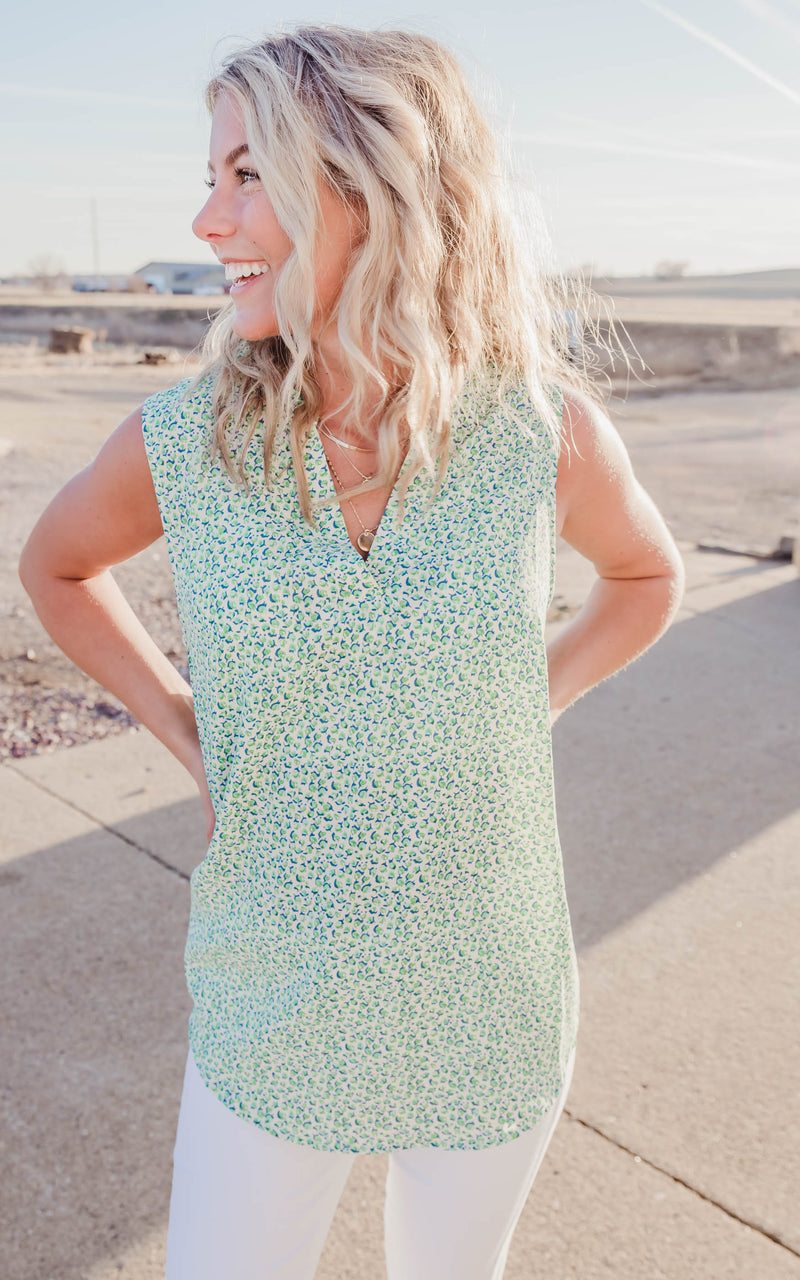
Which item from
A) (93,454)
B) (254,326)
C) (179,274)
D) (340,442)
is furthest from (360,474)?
(179,274)

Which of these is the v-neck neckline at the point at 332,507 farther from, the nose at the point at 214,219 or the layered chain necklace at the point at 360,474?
the nose at the point at 214,219

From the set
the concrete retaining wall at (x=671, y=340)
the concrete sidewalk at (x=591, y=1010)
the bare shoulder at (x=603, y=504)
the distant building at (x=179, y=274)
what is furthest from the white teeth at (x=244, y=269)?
the distant building at (x=179, y=274)

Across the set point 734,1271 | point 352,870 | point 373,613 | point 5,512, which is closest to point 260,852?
point 352,870

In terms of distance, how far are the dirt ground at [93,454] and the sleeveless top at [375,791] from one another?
69 centimetres

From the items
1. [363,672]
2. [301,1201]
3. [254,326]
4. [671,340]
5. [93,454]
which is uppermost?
[254,326]

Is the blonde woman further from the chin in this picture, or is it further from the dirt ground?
the dirt ground

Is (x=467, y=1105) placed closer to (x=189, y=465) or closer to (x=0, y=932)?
(x=189, y=465)

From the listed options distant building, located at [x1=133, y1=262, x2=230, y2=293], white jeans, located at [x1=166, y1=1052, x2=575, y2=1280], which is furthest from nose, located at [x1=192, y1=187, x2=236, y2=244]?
distant building, located at [x1=133, y1=262, x2=230, y2=293]

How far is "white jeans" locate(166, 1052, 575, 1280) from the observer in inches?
50.0

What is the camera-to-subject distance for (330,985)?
127 cm

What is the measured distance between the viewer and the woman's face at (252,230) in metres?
1.29

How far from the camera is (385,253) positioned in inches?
51.7

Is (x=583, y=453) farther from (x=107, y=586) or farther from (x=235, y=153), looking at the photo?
(x=107, y=586)

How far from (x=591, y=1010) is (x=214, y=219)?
205cm
